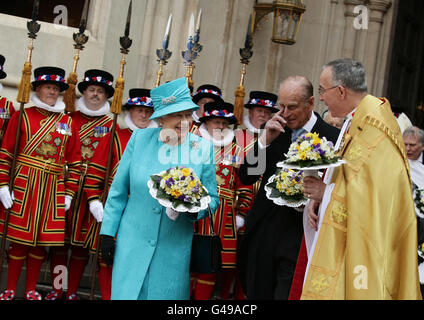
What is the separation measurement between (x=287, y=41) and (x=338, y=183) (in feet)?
17.2

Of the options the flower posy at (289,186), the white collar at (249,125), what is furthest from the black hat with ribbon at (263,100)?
the flower posy at (289,186)

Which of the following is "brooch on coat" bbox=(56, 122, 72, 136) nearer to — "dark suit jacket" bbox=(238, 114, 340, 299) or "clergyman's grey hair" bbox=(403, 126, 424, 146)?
"dark suit jacket" bbox=(238, 114, 340, 299)

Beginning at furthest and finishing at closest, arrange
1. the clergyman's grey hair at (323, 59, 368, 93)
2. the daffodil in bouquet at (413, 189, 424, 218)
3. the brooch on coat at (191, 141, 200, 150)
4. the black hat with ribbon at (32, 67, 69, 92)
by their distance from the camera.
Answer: the black hat with ribbon at (32, 67, 69, 92) → the daffodil in bouquet at (413, 189, 424, 218) → the brooch on coat at (191, 141, 200, 150) → the clergyman's grey hair at (323, 59, 368, 93)

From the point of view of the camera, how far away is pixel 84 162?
7449 millimetres

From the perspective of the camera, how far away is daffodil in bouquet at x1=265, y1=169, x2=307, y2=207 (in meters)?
5.04

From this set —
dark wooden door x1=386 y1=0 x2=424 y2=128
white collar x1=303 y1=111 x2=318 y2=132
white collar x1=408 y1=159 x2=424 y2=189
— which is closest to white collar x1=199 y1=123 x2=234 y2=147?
white collar x1=408 y1=159 x2=424 y2=189

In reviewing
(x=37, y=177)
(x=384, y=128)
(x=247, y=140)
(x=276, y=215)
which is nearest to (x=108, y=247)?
(x=276, y=215)

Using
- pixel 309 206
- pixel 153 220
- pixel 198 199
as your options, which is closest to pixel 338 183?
pixel 309 206

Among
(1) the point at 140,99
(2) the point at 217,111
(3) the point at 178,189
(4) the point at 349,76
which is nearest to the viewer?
(4) the point at 349,76

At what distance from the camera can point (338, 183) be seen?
4.21 meters

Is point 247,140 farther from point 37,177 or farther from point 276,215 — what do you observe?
point 276,215

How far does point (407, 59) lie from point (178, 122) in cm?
799

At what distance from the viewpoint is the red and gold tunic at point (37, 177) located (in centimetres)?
676

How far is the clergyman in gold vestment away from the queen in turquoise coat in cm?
100
